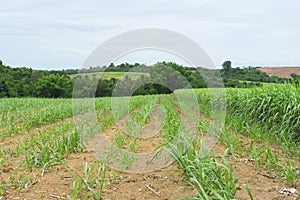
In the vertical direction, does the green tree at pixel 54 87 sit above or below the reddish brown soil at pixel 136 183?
above

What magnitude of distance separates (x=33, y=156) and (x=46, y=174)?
0.49 metres

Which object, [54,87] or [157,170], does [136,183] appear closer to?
[157,170]

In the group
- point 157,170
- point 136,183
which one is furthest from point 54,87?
point 136,183

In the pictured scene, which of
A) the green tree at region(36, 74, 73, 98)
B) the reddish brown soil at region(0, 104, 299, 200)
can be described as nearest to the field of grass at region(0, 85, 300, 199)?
the reddish brown soil at region(0, 104, 299, 200)

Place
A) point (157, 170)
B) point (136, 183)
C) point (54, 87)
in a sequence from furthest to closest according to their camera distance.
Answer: point (54, 87), point (157, 170), point (136, 183)

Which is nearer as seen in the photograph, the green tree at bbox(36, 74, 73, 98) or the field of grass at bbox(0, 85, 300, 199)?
the field of grass at bbox(0, 85, 300, 199)

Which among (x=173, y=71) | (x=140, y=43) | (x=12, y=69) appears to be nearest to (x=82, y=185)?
(x=140, y=43)

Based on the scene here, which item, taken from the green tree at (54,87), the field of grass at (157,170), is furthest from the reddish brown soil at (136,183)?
the green tree at (54,87)

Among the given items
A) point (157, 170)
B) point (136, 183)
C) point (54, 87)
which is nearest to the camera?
point (136, 183)

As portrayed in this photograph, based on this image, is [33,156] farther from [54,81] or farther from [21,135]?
[54,81]

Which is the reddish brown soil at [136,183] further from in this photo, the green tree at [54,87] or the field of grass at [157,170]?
the green tree at [54,87]

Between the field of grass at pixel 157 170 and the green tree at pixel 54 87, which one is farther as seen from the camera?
the green tree at pixel 54 87

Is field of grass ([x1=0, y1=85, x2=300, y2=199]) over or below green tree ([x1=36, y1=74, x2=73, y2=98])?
below

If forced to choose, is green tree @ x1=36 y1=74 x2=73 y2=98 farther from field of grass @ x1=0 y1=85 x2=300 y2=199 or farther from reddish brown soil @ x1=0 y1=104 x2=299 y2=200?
reddish brown soil @ x1=0 y1=104 x2=299 y2=200
